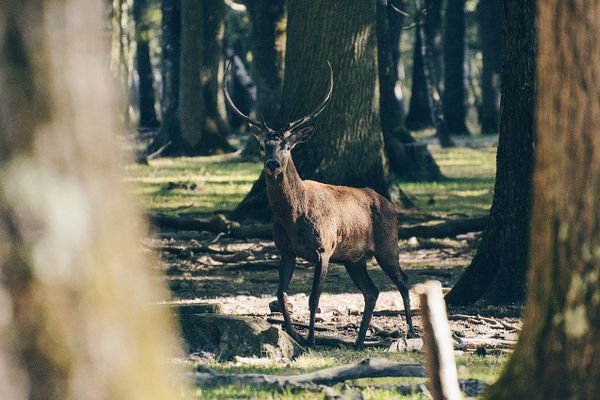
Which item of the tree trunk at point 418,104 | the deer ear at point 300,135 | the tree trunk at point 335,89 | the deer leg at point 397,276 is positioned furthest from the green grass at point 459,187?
the tree trunk at point 418,104

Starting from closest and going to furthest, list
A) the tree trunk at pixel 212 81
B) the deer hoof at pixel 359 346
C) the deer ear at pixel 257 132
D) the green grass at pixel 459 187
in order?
the deer hoof at pixel 359 346, the deer ear at pixel 257 132, the green grass at pixel 459 187, the tree trunk at pixel 212 81

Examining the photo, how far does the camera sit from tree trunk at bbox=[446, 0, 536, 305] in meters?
12.5

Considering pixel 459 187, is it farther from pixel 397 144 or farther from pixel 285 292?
pixel 285 292

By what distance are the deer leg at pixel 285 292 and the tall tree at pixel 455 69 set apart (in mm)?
33093

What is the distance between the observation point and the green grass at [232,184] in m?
21.9

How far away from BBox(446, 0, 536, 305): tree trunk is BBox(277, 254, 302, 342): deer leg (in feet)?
7.36

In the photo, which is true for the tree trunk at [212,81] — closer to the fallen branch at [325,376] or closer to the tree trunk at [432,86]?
the tree trunk at [432,86]

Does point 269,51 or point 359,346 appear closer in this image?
point 359,346

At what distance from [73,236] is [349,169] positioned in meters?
14.7

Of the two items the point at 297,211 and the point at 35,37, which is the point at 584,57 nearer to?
the point at 35,37

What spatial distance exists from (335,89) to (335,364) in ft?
30.4

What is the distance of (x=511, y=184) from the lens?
41.9 ft

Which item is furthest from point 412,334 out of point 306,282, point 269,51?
point 269,51

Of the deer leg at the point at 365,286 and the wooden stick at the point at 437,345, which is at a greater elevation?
the wooden stick at the point at 437,345
